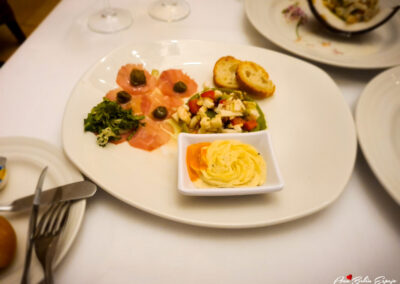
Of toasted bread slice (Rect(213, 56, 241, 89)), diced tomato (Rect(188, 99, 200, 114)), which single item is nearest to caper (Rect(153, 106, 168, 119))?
diced tomato (Rect(188, 99, 200, 114))

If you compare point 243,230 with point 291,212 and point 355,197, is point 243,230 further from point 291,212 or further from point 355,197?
point 355,197

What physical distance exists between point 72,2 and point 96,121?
178cm

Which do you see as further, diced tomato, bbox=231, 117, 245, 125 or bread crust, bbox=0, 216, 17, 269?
diced tomato, bbox=231, 117, 245, 125

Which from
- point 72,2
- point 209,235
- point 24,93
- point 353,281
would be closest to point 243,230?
point 209,235

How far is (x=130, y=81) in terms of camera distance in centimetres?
185

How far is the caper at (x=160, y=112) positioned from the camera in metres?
1.70

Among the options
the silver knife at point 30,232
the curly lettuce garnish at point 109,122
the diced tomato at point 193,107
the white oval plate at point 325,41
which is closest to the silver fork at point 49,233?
the silver knife at point 30,232

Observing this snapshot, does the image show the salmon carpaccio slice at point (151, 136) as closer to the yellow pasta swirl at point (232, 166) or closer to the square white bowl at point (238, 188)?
the square white bowl at point (238, 188)

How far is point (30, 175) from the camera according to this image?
1.29 metres

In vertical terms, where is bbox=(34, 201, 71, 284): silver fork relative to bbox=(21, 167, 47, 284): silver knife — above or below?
below

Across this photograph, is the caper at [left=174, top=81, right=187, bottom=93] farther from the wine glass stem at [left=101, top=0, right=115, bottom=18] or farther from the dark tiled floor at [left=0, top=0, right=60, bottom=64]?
the dark tiled floor at [left=0, top=0, right=60, bottom=64]

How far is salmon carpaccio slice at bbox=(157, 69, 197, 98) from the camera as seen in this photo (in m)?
1.88

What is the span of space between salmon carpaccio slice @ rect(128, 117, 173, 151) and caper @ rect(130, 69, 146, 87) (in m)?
0.31

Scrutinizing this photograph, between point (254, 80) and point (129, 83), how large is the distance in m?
0.90
